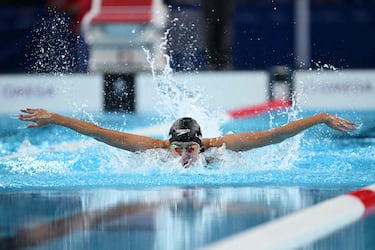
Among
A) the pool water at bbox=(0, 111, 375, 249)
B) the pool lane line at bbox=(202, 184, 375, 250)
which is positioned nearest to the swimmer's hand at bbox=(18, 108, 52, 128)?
the pool water at bbox=(0, 111, 375, 249)

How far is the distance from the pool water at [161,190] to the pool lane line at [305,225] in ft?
0.16

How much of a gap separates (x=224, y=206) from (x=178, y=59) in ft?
25.1

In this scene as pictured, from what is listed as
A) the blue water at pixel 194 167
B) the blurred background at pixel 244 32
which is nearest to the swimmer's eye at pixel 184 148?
the blue water at pixel 194 167

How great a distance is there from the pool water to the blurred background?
4039 millimetres

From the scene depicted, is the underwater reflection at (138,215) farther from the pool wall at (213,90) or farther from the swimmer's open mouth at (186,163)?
the pool wall at (213,90)

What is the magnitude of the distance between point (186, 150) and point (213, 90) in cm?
554

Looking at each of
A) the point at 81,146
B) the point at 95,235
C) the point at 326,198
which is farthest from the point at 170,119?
the point at 95,235

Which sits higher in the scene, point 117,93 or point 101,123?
point 117,93

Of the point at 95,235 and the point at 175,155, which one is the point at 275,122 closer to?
the point at 175,155

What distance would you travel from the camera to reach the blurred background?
472 inches

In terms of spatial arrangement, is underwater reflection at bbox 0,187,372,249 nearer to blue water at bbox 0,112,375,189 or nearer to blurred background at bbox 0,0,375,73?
blue water at bbox 0,112,375,189

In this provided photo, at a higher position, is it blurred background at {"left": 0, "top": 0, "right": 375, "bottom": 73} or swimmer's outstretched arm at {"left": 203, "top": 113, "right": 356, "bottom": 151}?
blurred background at {"left": 0, "top": 0, "right": 375, "bottom": 73}

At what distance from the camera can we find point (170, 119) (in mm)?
9062

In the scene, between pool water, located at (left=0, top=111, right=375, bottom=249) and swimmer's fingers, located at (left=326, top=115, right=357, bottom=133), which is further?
swimmer's fingers, located at (left=326, top=115, right=357, bottom=133)
